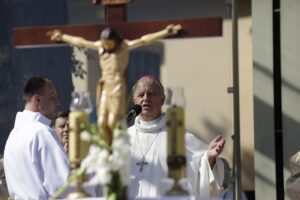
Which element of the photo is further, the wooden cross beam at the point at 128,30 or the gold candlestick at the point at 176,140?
the wooden cross beam at the point at 128,30

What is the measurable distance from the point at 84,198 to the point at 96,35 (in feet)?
2.88

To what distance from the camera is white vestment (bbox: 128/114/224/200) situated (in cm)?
668

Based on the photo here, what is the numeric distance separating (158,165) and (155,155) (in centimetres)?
13

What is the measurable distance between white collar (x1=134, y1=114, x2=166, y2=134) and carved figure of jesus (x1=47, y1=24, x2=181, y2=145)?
7.98 feet

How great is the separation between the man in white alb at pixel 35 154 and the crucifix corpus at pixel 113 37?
1322 millimetres

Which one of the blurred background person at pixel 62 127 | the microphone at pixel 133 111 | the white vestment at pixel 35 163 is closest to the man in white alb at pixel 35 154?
the white vestment at pixel 35 163

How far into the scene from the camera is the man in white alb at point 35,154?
6.08 m

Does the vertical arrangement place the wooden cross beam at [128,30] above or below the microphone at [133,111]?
above

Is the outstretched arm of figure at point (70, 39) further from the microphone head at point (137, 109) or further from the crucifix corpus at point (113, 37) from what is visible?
the microphone head at point (137, 109)

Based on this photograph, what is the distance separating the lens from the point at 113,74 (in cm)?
467

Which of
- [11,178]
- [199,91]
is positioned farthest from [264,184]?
[11,178]

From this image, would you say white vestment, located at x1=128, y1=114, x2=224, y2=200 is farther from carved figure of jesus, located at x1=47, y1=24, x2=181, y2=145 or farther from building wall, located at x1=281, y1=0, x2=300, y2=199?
carved figure of jesus, located at x1=47, y1=24, x2=181, y2=145

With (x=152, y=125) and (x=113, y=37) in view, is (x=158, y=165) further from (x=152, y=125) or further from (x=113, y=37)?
(x=113, y=37)

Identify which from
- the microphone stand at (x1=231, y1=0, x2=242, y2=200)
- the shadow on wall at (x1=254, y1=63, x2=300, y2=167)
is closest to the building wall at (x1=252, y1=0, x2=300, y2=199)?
the shadow on wall at (x1=254, y1=63, x2=300, y2=167)
